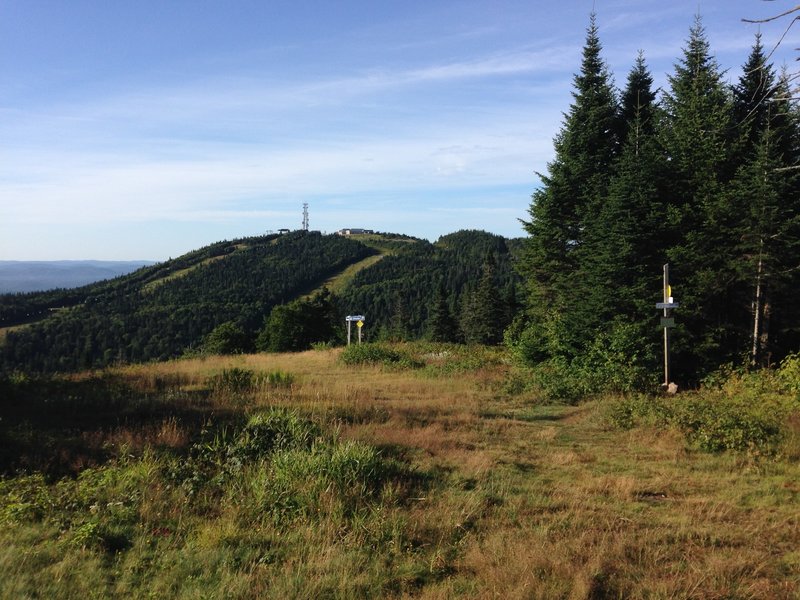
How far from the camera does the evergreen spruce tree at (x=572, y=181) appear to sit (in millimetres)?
21594

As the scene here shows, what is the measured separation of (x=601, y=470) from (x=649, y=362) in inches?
386

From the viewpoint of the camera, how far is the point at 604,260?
1716 centimetres

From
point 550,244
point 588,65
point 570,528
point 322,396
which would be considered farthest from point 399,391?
point 588,65

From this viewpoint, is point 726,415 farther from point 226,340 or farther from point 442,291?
point 442,291

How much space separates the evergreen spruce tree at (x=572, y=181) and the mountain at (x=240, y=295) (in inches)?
1178

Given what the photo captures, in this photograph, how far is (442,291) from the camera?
63312 millimetres

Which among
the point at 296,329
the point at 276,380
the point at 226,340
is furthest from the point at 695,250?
the point at 226,340

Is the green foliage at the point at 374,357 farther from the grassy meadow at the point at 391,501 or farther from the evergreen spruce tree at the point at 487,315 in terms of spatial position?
the evergreen spruce tree at the point at 487,315

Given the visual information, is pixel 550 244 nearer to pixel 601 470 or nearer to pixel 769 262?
pixel 769 262

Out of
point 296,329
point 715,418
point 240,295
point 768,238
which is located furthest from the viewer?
point 240,295

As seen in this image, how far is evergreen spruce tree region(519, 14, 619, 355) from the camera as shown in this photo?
70.8 ft

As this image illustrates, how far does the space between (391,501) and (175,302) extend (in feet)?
437

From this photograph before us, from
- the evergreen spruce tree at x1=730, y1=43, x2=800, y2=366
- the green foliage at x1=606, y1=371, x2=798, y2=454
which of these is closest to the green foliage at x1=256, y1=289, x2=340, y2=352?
the evergreen spruce tree at x1=730, y1=43, x2=800, y2=366

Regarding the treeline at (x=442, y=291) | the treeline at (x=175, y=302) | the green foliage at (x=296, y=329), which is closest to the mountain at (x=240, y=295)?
the treeline at (x=175, y=302)
